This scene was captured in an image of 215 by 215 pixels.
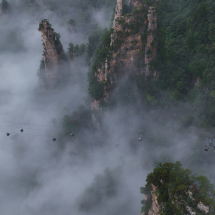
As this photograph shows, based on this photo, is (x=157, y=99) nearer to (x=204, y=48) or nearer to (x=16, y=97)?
(x=204, y=48)

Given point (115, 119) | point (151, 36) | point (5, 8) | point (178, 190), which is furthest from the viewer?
point (5, 8)

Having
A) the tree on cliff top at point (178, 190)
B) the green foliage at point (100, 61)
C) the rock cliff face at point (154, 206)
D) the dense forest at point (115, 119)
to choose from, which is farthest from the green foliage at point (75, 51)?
the rock cliff face at point (154, 206)

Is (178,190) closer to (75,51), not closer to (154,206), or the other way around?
(154,206)

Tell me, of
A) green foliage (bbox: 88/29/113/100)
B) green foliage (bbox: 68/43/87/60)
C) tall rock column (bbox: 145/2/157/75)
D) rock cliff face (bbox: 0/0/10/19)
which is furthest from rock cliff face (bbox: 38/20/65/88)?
rock cliff face (bbox: 0/0/10/19)

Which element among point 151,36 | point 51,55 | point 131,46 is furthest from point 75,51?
point 151,36

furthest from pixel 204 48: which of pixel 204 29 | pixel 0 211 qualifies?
pixel 0 211

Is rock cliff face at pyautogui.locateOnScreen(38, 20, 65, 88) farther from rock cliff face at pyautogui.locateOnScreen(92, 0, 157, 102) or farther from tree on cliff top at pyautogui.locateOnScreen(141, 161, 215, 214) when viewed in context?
tree on cliff top at pyautogui.locateOnScreen(141, 161, 215, 214)
